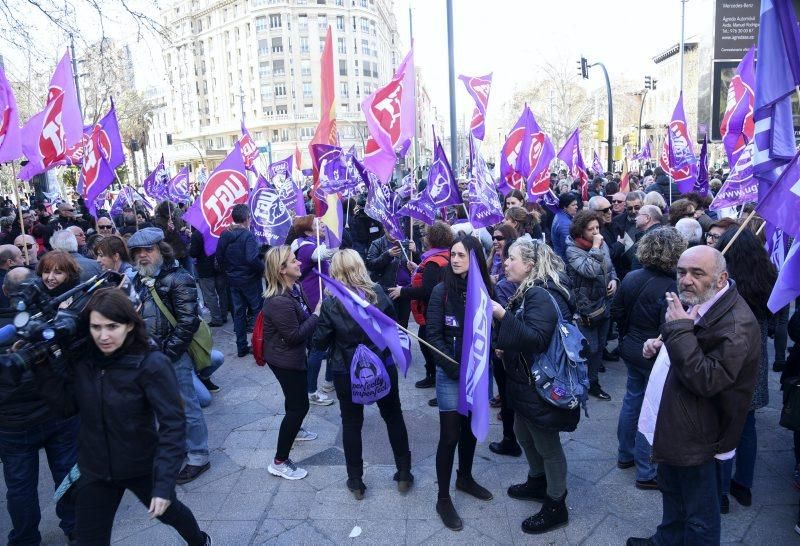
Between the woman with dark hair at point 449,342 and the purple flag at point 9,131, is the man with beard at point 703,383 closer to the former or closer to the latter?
the woman with dark hair at point 449,342

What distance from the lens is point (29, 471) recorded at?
3381mm

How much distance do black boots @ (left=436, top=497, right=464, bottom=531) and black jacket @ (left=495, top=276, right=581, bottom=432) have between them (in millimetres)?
787

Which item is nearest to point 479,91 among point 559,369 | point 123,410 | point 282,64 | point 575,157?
point 575,157

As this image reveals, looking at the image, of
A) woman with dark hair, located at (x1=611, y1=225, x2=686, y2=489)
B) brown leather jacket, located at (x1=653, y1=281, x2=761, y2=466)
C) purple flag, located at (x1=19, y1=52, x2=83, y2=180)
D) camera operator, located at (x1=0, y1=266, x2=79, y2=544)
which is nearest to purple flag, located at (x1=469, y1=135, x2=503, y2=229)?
woman with dark hair, located at (x1=611, y1=225, x2=686, y2=489)

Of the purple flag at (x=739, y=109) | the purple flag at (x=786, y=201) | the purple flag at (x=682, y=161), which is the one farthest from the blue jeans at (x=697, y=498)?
the purple flag at (x=682, y=161)

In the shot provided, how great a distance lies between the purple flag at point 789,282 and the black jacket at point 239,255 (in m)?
5.79

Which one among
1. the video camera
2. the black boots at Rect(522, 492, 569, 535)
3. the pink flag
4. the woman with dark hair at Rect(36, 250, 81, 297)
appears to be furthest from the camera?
the pink flag

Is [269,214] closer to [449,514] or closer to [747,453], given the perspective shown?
[449,514]

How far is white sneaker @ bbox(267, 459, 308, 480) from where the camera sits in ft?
14.3

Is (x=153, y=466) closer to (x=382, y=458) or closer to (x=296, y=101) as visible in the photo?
(x=382, y=458)

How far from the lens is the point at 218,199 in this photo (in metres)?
6.94

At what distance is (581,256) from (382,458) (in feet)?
8.31

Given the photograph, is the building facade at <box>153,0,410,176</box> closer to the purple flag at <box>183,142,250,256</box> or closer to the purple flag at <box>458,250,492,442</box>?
the purple flag at <box>183,142,250,256</box>

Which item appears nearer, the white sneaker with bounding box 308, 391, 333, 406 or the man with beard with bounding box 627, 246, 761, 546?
the man with beard with bounding box 627, 246, 761, 546
